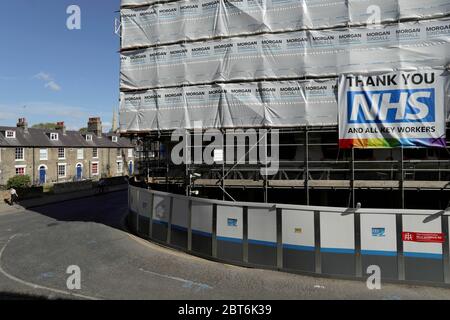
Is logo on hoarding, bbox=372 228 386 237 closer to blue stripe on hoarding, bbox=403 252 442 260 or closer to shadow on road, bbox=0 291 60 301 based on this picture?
blue stripe on hoarding, bbox=403 252 442 260

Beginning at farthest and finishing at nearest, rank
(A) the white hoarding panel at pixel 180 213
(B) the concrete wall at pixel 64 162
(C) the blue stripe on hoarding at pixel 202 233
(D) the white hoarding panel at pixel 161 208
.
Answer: (B) the concrete wall at pixel 64 162 < (D) the white hoarding panel at pixel 161 208 < (A) the white hoarding panel at pixel 180 213 < (C) the blue stripe on hoarding at pixel 202 233

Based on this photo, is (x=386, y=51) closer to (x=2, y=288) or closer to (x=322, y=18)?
(x=322, y=18)

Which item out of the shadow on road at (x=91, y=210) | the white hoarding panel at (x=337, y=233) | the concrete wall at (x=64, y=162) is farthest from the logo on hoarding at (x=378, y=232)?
the concrete wall at (x=64, y=162)

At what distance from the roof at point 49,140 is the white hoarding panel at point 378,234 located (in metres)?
38.0

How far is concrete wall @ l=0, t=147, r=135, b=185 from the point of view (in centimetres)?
3578

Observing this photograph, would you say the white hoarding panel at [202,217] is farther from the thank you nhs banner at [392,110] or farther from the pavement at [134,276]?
the thank you nhs banner at [392,110]

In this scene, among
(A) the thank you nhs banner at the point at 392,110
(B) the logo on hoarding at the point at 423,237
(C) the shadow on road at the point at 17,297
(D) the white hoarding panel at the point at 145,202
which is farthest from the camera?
(D) the white hoarding panel at the point at 145,202

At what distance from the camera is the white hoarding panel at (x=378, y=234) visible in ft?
31.7

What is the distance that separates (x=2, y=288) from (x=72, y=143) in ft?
125

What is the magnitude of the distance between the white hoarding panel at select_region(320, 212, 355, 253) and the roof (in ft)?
121

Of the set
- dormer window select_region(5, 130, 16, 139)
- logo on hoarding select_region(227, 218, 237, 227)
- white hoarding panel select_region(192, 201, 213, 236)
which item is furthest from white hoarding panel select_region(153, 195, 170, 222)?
dormer window select_region(5, 130, 16, 139)

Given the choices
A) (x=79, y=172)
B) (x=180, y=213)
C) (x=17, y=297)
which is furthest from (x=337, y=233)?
(x=79, y=172)

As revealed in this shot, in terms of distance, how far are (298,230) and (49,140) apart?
1590 inches
